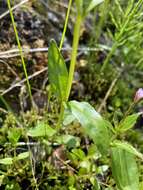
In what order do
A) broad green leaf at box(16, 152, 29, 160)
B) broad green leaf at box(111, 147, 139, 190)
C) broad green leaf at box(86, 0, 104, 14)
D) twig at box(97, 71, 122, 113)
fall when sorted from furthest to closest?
twig at box(97, 71, 122, 113)
broad green leaf at box(16, 152, 29, 160)
broad green leaf at box(111, 147, 139, 190)
broad green leaf at box(86, 0, 104, 14)

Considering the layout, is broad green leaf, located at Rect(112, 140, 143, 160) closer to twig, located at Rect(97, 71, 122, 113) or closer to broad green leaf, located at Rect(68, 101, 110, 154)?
broad green leaf, located at Rect(68, 101, 110, 154)

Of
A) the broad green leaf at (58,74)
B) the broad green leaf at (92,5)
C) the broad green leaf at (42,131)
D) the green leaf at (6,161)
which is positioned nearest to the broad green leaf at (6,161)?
the green leaf at (6,161)

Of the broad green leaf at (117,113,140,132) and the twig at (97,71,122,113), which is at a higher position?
the twig at (97,71,122,113)

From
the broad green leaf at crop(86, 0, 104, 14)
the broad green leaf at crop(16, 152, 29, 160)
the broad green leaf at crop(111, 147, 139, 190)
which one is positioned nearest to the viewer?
the broad green leaf at crop(86, 0, 104, 14)

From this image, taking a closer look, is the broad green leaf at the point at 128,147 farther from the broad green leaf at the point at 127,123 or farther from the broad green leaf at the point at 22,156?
the broad green leaf at the point at 22,156

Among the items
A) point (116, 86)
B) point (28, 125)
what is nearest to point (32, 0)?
point (116, 86)

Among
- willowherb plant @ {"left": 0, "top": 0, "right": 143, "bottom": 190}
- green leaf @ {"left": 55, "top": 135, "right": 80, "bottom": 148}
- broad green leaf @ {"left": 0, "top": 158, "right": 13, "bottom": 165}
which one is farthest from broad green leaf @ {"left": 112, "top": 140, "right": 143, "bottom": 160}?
broad green leaf @ {"left": 0, "top": 158, "right": 13, "bottom": 165}

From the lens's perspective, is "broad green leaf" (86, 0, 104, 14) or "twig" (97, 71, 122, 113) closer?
"broad green leaf" (86, 0, 104, 14)

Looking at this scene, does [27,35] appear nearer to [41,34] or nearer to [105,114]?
[41,34]

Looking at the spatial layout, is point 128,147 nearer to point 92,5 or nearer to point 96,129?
point 96,129
